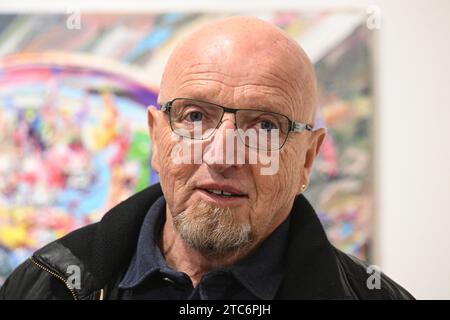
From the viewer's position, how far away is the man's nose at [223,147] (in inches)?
29.3

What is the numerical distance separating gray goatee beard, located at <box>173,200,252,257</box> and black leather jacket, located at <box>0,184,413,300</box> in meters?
0.11

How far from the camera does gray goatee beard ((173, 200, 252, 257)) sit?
0.75 metres

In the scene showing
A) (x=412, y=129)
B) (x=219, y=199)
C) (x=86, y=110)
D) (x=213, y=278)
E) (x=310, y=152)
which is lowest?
(x=213, y=278)

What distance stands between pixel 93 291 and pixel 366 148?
3.22 feet

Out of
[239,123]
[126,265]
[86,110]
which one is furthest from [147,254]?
[86,110]

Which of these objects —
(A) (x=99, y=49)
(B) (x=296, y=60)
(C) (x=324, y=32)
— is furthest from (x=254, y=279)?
(A) (x=99, y=49)

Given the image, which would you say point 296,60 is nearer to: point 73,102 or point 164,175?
point 164,175

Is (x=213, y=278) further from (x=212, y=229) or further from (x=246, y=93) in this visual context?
(x=246, y=93)

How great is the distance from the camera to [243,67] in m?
0.76

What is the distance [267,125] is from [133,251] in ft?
1.17

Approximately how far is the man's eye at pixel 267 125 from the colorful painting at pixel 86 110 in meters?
0.77

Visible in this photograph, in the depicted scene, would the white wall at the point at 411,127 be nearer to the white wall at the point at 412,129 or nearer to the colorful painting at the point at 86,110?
the white wall at the point at 412,129

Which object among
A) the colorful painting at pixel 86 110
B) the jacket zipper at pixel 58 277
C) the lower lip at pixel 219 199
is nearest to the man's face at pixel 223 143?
the lower lip at pixel 219 199

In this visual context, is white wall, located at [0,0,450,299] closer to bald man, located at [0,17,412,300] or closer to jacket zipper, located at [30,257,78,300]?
bald man, located at [0,17,412,300]
